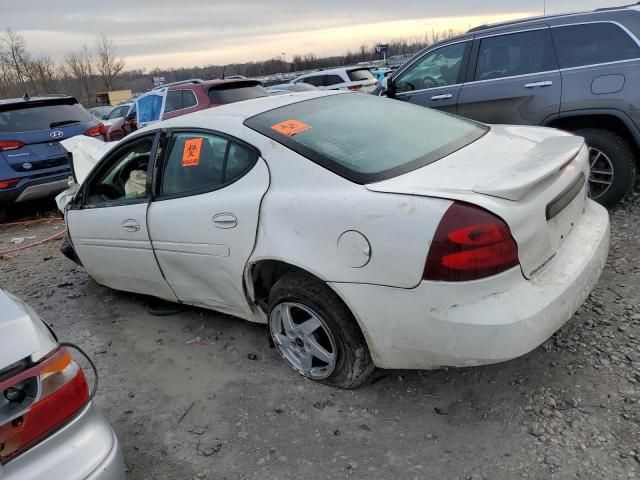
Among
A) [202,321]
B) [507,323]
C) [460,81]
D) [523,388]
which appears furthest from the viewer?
[460,81]

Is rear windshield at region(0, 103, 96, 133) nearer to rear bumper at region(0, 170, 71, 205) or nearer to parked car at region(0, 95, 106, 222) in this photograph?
parked car at region(0, 95, 106, 222)

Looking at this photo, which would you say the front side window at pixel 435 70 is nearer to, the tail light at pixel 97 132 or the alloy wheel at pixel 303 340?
the alloy wheel at pixel 303 340

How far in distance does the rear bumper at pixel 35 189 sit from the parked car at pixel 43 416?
19.8 feet

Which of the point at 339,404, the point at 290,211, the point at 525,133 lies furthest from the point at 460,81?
the point at 339,404

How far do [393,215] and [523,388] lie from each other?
3.89ft

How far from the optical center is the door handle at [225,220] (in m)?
2.71

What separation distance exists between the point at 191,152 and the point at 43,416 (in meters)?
1.86

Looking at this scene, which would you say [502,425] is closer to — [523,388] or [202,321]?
[523,388]

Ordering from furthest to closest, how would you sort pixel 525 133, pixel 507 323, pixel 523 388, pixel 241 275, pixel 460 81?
pixel 460 81 < pixel 525 133 < pixel 241 275 < pixel 523 388 < pixel 507 323

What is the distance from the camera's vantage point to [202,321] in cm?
367

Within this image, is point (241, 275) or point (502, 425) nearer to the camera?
point (502, 425)

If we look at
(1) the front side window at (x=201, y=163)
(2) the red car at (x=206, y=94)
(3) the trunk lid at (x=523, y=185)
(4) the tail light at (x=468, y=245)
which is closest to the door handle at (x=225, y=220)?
(1) the front side window at (x=201, y=163)

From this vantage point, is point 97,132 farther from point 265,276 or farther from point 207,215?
point 265,276

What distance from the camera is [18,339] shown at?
1540 millimetres
